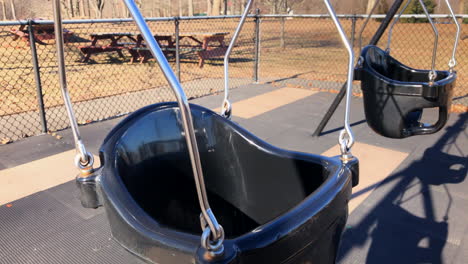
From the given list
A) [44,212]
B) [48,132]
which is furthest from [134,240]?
[48,132]

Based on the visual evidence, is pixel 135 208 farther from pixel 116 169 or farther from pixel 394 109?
pixel 394 109

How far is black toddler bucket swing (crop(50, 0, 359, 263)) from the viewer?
0.91 m

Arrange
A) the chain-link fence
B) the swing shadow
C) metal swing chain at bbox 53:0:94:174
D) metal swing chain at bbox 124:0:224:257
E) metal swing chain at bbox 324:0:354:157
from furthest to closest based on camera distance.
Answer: the chain-link fence
the swing shadow
metal swing chain at bbox 324:0:354:157
metal swing chain at bbox 53:0:94:174
metal swing chain at bbox 124:0:224:257

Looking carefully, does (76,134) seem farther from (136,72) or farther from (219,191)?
(136,72)

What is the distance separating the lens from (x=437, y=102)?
2.57m

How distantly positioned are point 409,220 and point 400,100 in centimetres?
81

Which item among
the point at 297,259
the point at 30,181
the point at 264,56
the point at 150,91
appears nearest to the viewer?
the point at 297,259

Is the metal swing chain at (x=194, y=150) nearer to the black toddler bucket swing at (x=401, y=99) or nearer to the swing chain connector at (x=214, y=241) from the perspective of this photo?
the swing chain connector at (x=214, y=241)

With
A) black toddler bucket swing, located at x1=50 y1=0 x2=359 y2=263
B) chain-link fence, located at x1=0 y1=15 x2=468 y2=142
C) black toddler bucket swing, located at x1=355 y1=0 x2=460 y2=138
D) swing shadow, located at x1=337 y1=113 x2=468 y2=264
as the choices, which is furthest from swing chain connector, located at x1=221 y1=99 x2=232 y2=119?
chain-link fence, located at x1=0 y1=15 x2=468 y2=142

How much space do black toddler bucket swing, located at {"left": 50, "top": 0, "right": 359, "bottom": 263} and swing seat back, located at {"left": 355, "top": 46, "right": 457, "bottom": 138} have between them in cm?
137

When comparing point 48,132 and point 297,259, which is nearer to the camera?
point 297,259

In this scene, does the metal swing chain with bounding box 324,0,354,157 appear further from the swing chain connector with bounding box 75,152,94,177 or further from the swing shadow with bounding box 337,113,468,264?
the swing shadow with bounding box 337,113,468,264

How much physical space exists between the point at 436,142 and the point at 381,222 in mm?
1918

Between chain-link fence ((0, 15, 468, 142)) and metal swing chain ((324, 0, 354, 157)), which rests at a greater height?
metal swing chain ((324, 0, 354, 157))
